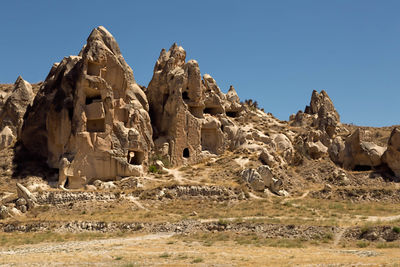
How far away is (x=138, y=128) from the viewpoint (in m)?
49.3

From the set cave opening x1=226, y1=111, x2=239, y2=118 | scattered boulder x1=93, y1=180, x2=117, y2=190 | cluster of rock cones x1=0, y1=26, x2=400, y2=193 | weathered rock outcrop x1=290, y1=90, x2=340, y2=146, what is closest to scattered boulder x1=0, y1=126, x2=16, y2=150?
cluster of rock cones x1=0, y1=26, x2=400, y2=193

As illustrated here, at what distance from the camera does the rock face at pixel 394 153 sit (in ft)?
172

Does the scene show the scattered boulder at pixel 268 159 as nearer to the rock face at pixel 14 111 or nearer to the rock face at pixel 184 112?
the rock face at pixel 184 112

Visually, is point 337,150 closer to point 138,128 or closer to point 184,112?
point 184,112

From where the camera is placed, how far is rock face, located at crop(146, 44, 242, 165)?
51.9 metres

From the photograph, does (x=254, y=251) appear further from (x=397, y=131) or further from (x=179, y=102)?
(x=397, y=131)

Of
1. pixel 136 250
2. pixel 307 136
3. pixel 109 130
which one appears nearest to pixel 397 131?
pixel 307 136

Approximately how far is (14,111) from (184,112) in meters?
18.8

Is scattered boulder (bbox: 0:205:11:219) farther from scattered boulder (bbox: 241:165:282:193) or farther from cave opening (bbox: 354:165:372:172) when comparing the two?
cave opening (bbox: 354:165:372:172)

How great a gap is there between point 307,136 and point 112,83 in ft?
73.9

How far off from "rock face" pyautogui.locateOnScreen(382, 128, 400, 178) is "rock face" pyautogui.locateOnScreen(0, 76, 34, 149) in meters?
37.1

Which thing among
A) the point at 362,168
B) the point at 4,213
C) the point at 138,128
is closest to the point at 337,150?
the point at 362,168

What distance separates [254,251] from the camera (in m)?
26.2

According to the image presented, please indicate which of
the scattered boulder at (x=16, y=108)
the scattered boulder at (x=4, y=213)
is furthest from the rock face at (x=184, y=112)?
the scattered boulder at (x=4, y=213)
